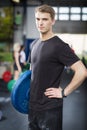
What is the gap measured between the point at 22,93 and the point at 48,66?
366 millimetres

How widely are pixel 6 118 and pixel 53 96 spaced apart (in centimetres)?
346

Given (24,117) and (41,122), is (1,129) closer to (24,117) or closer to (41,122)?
(24,117)

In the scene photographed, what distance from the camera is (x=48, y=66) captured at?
2051mm

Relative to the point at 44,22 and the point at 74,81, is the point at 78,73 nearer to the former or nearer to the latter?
the point at 74,81

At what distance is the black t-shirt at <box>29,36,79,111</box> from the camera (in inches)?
79.8

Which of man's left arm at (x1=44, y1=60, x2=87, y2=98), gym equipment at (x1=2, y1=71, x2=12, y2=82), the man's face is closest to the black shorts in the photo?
man's left arm at (x1=44, y1=60, x2=87, y2=98)

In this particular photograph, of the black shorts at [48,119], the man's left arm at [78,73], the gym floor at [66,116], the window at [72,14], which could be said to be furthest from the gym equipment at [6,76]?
the man's left arm at [78,73]

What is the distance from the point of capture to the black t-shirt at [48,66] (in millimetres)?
2027

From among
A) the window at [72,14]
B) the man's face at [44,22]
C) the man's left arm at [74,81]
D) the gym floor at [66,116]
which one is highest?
the man's face at [44,22]

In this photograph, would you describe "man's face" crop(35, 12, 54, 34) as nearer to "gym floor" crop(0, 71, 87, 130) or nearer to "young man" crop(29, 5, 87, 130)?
"young man" crop(29, 5, 87, 130)

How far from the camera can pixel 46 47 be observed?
6.72 feet

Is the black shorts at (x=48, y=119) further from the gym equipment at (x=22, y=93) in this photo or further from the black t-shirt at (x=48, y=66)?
the gym equipment at (x=22, y=93)

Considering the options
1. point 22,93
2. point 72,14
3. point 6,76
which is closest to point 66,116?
point 22,93

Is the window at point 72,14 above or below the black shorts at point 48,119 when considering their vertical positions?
below
